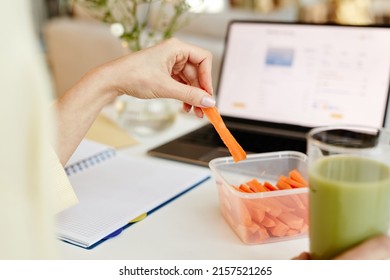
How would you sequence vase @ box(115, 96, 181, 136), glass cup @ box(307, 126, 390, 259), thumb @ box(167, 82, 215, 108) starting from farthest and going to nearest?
vase @ box(115, 96, 181, 136), thumb @ box(167, 82, 215, 108), glass cup @ box(307, 126, 390, 259)

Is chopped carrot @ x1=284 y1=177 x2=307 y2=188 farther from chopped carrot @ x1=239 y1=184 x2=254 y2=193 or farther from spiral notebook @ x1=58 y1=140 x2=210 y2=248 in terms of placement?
spiral notebook @ x1=58 y1=140 x2=210 y2=248

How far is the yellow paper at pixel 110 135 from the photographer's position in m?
1.24

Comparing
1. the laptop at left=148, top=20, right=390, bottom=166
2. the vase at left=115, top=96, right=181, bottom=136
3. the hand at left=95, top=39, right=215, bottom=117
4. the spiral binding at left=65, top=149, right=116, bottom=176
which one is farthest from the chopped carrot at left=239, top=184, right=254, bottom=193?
the vase at left=115, top=96, right=181, bottom=136

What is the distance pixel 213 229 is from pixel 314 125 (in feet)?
1.68

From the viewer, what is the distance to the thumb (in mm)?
860

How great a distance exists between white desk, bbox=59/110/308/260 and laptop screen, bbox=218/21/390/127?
441 millimetres

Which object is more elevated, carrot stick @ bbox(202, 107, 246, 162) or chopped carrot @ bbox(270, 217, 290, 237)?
carrot stick @ bbox(202, 107, 246, 162)

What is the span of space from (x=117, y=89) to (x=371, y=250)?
1.59 ft

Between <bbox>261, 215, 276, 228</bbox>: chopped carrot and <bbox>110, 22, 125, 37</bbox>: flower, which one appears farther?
<bbox>110, 22, 125, 37</bbox>: flower

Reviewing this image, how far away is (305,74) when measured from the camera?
1260 mm

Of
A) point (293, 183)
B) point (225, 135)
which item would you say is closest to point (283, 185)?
point (293, 183)

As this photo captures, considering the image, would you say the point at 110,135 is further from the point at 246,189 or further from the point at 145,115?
the point at 246,189
